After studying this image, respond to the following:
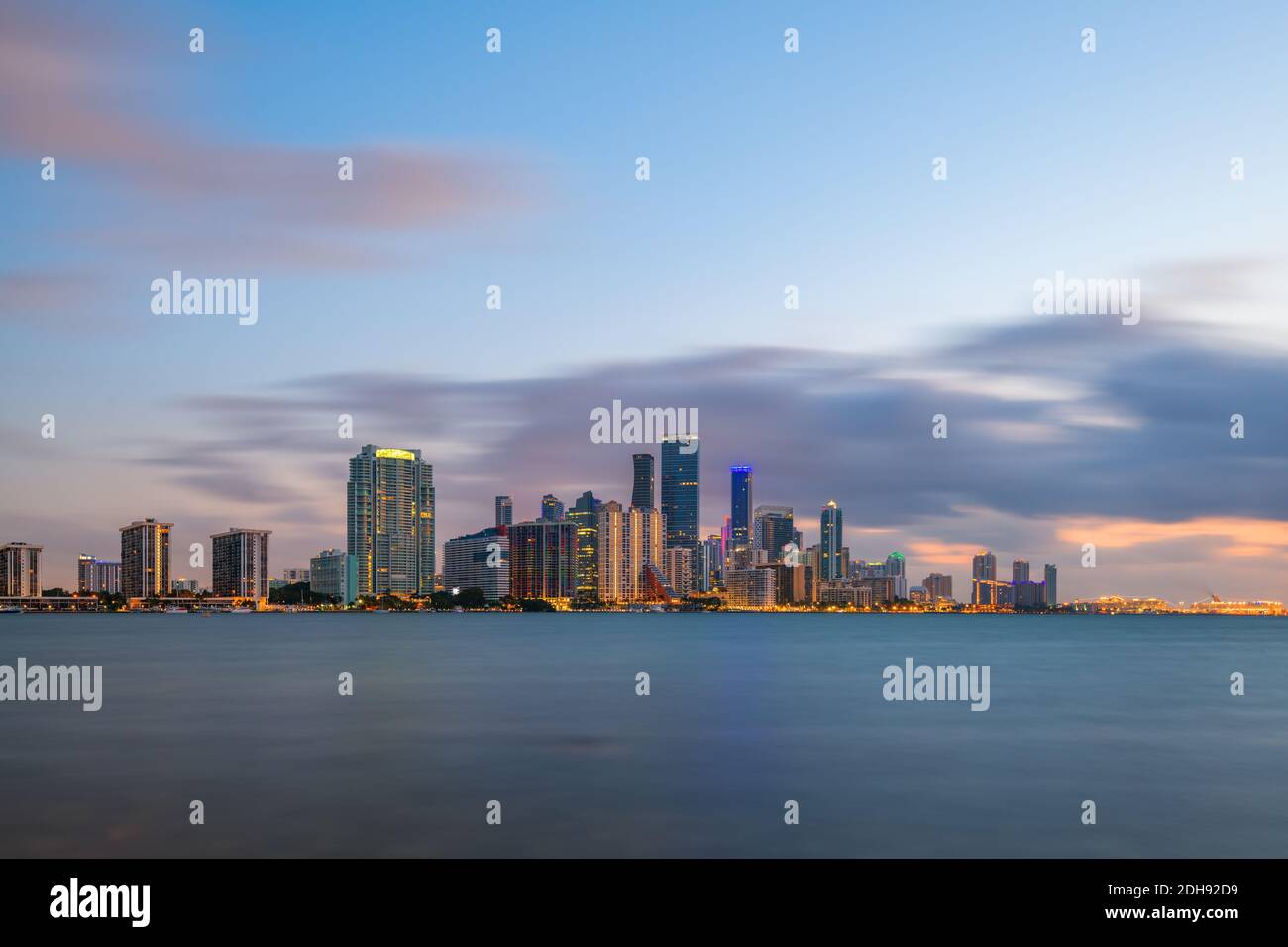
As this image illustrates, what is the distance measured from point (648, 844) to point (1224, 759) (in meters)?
26.5

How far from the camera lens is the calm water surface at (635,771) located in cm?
2573

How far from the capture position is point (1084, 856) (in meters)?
24.4

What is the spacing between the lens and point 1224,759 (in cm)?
3966

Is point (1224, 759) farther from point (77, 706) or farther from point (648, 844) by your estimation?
point (77, 706)

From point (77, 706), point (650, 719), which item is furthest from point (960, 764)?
point (77, 706)

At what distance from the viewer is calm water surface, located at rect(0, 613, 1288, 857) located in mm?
25734

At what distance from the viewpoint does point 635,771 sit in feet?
115
